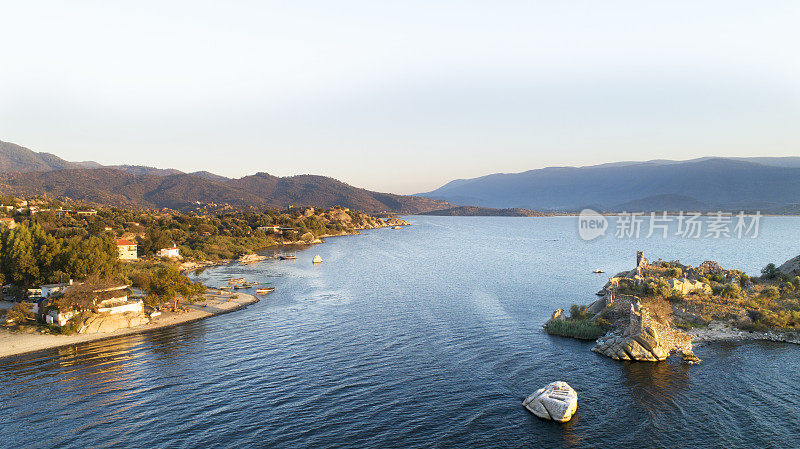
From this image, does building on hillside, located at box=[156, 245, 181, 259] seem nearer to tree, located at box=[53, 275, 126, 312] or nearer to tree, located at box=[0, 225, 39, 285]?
tree, located at box=[0, 225, 39, 285]

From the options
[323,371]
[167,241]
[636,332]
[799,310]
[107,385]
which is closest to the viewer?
[107,385]

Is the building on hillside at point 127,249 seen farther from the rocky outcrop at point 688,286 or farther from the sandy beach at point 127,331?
the rocky outcrop at point 688,286

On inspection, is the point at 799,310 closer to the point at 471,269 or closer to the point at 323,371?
the point at 323,371

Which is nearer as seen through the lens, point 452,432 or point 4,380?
point 452,432

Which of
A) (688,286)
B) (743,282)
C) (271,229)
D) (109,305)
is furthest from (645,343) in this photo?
(271,229)

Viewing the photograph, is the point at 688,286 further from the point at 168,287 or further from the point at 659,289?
the point at 168,287

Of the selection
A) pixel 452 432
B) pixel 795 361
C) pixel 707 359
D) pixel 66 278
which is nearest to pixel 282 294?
pixel 66 278
